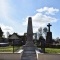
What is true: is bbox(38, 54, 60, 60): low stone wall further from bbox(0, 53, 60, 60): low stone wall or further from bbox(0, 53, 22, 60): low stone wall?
A: bbox(0, 53, 22, 60): low stone wall

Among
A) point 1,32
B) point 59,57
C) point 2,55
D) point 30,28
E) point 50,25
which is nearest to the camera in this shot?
point 59,57

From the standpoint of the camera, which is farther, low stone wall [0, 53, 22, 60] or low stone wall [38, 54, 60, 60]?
low stone wall [0, 53, 22, 60]

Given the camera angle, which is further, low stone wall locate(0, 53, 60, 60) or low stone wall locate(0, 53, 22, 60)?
low stone wall locate(0, 53, 22, 60)

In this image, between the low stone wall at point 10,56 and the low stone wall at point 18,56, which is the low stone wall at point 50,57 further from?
Answer: the low stone wall at point 10,56

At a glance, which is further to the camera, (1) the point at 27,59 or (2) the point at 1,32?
(2) the point at 1,32

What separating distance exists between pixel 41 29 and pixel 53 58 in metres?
75.1

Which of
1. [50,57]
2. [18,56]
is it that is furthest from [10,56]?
[50,57]

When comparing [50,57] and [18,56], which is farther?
[18,56]

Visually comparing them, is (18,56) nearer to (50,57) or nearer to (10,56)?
(10,56)

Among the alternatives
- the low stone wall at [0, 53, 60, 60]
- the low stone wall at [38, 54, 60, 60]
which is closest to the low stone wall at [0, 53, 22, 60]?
the low stone wall at [0, 53, 60, 60]

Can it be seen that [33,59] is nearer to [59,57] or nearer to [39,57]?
[39,57]

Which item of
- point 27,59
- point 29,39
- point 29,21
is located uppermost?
point 29,21

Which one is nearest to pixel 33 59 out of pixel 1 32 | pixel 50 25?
pixel 50 25

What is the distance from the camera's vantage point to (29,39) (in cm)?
3178
